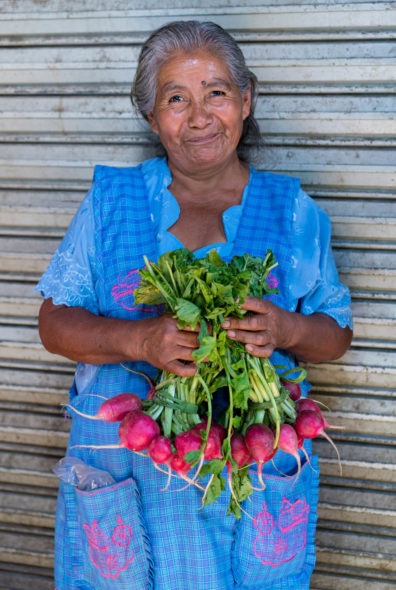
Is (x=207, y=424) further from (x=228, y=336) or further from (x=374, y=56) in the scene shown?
(x=374, y=56)

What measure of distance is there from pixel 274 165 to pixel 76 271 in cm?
101

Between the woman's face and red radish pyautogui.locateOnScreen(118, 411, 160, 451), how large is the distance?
2.96 ft

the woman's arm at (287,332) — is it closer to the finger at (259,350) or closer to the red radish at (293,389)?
the finger at (259,350)

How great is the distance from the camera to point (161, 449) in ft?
6.47

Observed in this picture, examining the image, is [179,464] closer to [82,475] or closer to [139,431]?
[139,431]

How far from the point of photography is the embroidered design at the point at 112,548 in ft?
7.25

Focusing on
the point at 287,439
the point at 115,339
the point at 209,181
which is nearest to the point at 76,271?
the point at 115,339

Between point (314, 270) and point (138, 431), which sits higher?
point (314, 270)

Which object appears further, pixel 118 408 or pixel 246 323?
pixel 118 408

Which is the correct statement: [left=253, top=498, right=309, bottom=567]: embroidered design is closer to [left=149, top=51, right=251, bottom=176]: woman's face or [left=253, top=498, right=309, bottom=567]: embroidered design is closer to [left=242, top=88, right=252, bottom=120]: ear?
[left=149, top=51, right=251, bottom=176]: woman's face

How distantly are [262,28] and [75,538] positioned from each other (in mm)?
2070

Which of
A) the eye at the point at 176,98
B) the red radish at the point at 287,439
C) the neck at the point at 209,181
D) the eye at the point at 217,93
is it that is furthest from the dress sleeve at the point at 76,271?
the red radish at the point at 287,439

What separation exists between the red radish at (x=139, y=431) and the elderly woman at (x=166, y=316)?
0.58 feet

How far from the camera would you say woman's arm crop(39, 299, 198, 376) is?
6.50 ft
